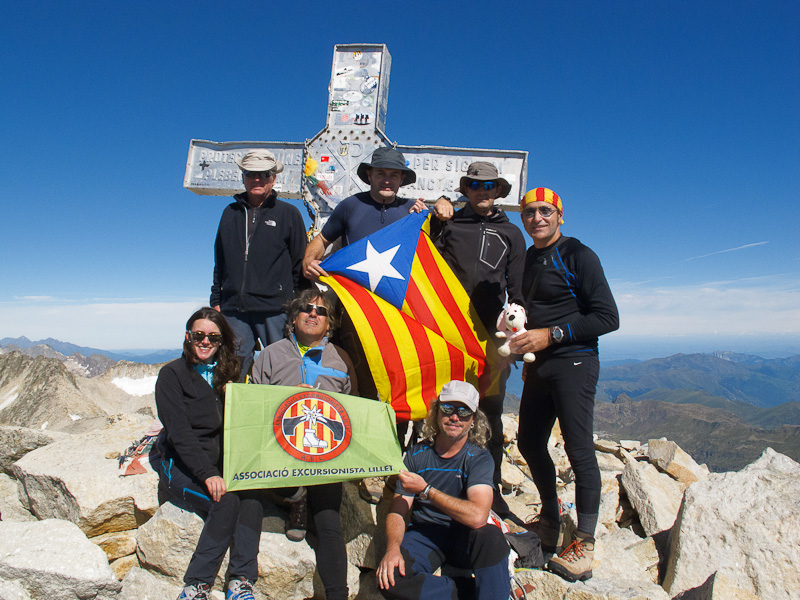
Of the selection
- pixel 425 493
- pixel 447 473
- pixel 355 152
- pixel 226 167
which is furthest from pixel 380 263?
pixel 226 167

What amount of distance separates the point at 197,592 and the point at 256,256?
298 cm

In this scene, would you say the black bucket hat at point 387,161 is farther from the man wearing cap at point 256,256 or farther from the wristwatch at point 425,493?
the wristwatch at point 425,493

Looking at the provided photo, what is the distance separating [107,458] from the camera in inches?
206

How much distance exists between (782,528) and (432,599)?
10.9 ft

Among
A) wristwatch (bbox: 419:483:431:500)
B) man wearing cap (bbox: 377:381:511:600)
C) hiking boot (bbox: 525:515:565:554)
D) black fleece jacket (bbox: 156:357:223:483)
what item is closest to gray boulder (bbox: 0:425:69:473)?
black fleece jacket (bbox: 156:357:223:483)

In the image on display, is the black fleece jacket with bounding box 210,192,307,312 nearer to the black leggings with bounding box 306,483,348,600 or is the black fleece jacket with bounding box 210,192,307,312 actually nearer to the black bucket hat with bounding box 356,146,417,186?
the black bucket hat with bounding box 356,146,417,186

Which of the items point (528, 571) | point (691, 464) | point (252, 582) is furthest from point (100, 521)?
point (691, 464)

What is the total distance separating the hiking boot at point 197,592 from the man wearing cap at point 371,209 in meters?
Answer: 2.80

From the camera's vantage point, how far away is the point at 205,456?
4.04m

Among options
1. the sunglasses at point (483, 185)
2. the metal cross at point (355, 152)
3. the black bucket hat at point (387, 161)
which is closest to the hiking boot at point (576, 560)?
the sunglasses at point (483, 185)

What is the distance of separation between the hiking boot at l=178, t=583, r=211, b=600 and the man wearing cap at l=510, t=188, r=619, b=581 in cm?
274

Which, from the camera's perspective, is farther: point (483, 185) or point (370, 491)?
point (370, 491)

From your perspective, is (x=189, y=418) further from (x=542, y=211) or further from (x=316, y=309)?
(x=542, y=211)

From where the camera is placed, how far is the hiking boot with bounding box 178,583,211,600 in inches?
138
